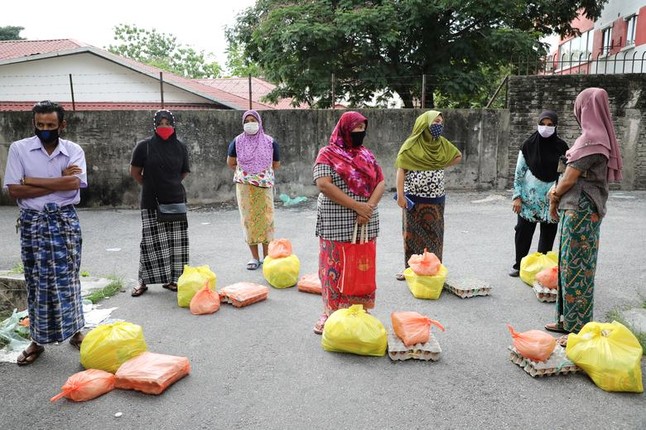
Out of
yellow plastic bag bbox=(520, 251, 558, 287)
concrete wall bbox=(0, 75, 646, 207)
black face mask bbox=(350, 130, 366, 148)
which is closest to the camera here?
black face mask bbox=(350, 130, 366, 148)

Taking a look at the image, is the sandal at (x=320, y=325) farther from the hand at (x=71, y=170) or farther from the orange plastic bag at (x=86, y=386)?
the hand at (x=71, y=170)

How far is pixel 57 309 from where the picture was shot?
3.48 metres

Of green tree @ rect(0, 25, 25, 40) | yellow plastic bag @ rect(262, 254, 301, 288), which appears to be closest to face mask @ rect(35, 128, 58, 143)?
yellow plastic bag @ rect(262, 254, 301, 288)

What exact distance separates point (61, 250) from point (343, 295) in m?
2.04

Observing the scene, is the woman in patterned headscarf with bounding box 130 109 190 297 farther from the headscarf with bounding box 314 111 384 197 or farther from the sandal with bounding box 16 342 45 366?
the headscarf with bounding box 314 111 384 197

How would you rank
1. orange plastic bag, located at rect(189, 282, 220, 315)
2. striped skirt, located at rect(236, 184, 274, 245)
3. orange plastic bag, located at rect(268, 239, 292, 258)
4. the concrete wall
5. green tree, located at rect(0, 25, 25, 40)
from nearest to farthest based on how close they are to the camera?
orange plastic bag, located at rect(189, 282, 220, 315), orange plastic bag, located at rect(268, 239, 292, 258), striped skirt, located at rect(236, 184, 274, 245), the concrete wall, green tree, located at rect(0, 25, 25, 40)

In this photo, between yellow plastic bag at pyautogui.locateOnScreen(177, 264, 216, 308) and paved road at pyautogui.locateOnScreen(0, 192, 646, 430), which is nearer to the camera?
paved road at pyautogui.locateOnScreen(0, 192, 646, 430)

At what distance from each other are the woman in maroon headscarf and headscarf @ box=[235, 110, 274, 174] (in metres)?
2.01

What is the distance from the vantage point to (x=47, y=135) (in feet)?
11.1

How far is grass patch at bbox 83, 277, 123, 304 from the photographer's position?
471cm

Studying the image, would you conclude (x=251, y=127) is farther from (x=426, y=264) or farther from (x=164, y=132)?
(x=426, y=264)

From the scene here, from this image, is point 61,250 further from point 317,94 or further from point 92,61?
point 92,61

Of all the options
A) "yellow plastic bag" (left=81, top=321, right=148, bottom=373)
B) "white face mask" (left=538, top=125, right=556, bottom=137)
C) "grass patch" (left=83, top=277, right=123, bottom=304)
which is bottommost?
"grass patch" (left=83, top=277, right=123, bottom=304)

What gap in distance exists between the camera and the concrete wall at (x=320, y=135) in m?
9.88
